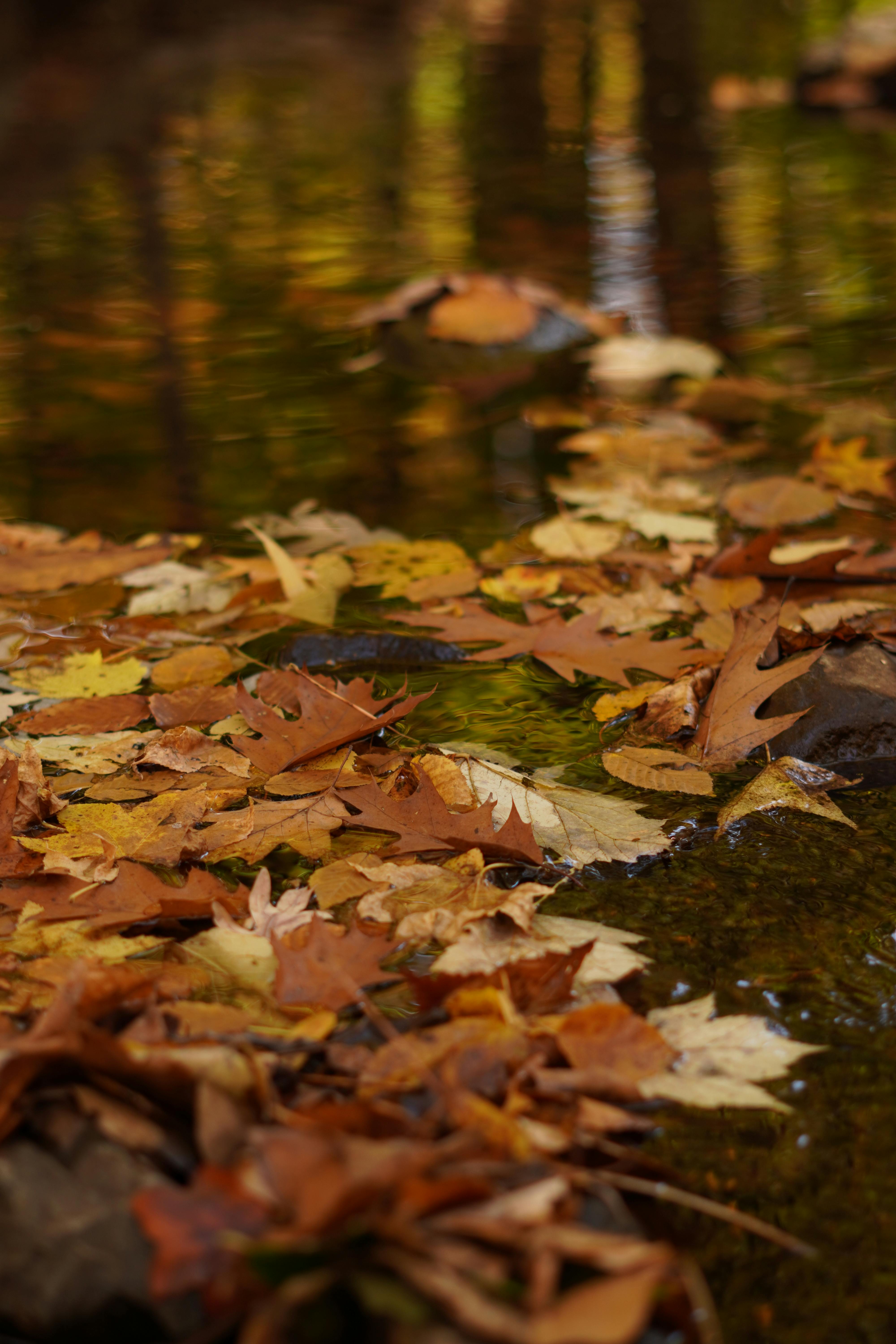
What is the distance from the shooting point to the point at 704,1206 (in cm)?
101

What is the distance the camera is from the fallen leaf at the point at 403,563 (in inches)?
99.8

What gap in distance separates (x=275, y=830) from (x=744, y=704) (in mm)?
743

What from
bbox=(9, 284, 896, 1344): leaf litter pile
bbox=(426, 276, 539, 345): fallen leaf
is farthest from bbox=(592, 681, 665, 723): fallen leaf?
bbox=(426, 276, 539, 345): fallen leaf

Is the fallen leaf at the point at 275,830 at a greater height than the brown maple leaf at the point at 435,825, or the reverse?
the brown maple leaf at the point at 435,825

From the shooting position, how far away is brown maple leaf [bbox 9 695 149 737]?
76.4 inches

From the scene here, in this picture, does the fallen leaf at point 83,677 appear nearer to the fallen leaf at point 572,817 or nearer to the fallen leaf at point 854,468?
the fallen leaf at point 572,817

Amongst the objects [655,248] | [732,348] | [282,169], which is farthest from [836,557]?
[282,169]

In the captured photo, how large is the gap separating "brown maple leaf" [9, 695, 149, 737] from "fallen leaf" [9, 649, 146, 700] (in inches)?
2.0

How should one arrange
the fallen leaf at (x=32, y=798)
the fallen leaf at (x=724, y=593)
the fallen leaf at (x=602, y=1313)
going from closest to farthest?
the fallen leaf at (x=602, y=1313) → the fallen leaf at (x=32, y=798) → the fallen leaf at (x=724, y=593)

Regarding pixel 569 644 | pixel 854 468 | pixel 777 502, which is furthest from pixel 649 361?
pixel 569 644

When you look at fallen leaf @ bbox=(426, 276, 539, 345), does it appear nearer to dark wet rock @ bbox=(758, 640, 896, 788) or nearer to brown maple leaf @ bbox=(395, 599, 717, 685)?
brown maple leaf @ bbox=(395, 599, 717, 685)

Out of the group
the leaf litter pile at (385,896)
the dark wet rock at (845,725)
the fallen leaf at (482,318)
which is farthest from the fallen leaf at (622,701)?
the fallen leaf at (482,318)

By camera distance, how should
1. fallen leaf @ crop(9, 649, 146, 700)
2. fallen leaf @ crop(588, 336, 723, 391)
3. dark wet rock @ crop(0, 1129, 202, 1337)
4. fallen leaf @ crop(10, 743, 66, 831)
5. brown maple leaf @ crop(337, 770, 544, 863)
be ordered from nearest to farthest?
1. dark wet rock @ crop(0, 1129, 202, 1337)
2. brown maple leaf @ crop(337, 770, 544, 863)
3. fallen leaf @ crop(10, 743, 66, 831)
4. fallen leaf @ crop(9, 649, 146, 700)
5. fallen leaf @ crop(588, 336, 723, 391)

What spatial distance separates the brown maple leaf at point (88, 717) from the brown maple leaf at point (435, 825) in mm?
549
